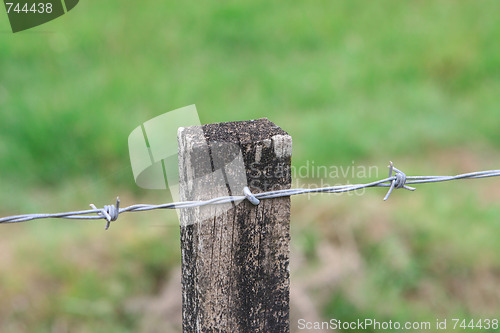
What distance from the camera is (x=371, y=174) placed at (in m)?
4.12

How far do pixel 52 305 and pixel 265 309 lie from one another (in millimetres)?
1805

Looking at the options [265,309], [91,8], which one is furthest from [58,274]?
[91,8]

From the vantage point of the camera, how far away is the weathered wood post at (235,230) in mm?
1371

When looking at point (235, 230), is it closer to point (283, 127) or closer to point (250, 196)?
point (250, 196)

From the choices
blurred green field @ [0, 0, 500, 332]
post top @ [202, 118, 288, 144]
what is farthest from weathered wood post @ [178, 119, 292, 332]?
blurred green field @ [0, 0, 500, 332]

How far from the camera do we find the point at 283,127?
459 centimetres

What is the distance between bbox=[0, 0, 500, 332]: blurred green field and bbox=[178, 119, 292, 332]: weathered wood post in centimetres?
A: 150

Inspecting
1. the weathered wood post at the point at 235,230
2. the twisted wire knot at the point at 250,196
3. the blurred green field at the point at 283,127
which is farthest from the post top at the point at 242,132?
the blurred green field at the point at 283,127

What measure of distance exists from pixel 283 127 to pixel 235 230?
A: 3.22 m

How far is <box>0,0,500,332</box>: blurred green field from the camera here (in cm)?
310

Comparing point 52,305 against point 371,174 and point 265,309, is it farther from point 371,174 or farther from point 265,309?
point 371,174

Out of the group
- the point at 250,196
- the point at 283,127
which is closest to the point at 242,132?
the point at 250,196

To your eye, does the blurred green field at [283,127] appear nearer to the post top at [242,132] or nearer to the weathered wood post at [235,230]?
the weathered wood post at [235,230]

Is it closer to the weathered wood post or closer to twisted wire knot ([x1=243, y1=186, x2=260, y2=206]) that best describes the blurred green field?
the weathered wood post
